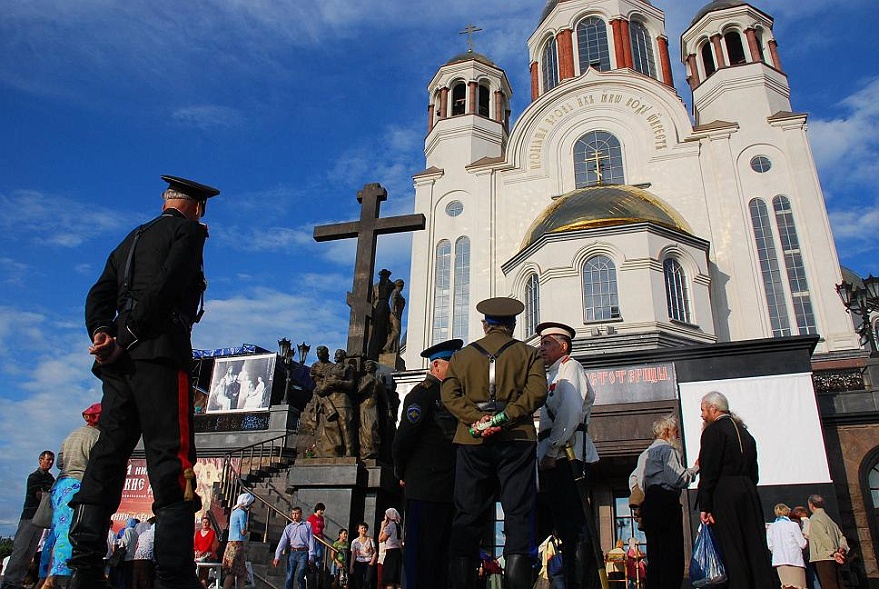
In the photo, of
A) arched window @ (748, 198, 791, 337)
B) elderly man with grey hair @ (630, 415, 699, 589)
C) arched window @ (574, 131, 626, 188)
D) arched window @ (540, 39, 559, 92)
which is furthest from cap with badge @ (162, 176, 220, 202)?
arched window @ (540, 39, 559, 92)

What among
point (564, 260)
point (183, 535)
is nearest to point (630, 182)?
point (564, 260)

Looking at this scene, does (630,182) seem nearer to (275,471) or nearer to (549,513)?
(275,471)

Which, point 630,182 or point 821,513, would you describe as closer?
point 821,513

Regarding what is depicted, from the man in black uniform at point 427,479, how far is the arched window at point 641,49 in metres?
28.0

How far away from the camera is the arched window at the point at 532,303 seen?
22281mm

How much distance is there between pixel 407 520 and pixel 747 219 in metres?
22.5

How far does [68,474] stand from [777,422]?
14.2 metres

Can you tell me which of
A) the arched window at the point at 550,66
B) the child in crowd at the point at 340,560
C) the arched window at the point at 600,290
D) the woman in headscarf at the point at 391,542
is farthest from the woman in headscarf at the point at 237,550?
the arched window at the point at 550,66

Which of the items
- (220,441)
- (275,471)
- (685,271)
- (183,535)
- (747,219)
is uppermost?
(747,219)

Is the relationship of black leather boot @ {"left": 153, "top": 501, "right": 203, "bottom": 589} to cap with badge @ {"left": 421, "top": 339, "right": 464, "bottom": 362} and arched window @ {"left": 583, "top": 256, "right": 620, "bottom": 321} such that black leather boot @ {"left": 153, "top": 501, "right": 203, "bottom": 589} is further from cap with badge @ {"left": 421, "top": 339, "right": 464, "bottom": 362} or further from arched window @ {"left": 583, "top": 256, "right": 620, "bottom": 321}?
arched window @ {"left": 583, "top": 256, "right": 620, "bottom": 321}

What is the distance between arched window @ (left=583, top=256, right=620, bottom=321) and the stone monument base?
1338 centimetres

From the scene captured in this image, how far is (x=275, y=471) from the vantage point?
15047 millimetres

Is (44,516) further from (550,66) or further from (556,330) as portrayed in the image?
(550,66)

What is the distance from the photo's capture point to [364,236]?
32.8 feet
